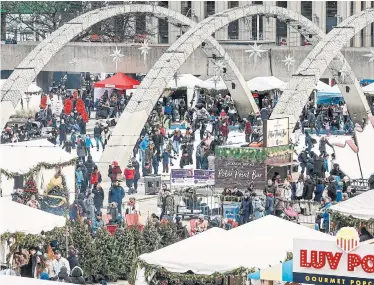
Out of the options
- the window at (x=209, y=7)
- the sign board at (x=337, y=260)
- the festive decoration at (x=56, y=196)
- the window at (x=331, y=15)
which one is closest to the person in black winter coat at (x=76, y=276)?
the festive decoration at (x=56, y=196)

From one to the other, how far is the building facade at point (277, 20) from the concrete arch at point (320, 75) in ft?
95.1

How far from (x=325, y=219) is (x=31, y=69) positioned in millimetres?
14274

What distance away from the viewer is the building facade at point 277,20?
74.5m

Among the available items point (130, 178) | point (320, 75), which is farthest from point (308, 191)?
point (320, 75)

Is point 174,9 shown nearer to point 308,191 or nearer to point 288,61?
point 288,61

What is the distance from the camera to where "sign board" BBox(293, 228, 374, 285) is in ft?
43.0

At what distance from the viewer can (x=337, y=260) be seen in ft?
43.3

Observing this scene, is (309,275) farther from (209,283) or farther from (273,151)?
(273,151)

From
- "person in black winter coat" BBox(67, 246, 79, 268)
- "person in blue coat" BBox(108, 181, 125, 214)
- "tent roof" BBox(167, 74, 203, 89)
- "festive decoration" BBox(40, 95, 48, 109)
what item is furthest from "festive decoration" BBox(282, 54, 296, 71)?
"person in black winter coat" BBox(67, 246, 79, 268)

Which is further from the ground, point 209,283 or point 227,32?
point 227,32

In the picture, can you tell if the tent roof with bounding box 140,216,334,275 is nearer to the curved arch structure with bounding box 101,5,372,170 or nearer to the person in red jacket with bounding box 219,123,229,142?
the curved arch structure with bounding box 101,5,372,170

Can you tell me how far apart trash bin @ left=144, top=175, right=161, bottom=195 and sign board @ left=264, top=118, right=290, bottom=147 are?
2473mm

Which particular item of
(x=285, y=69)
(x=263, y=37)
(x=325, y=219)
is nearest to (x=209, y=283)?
(x=325, y=219)

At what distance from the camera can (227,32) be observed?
7781cm
